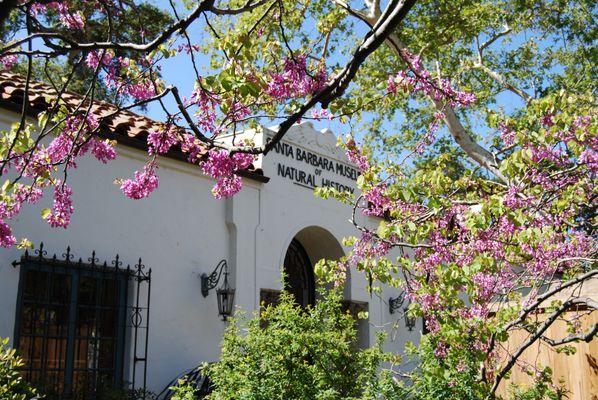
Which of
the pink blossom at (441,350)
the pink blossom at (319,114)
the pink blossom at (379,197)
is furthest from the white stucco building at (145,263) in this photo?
the pink blossom at (319,114)

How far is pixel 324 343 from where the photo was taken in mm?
5234

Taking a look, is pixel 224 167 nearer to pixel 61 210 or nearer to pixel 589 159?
pixel 61 210

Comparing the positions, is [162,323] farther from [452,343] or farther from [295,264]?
[452,343]

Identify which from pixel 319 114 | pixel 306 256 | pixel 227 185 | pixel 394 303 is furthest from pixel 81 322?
pixel 394 303

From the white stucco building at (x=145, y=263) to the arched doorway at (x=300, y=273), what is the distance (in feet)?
2.82

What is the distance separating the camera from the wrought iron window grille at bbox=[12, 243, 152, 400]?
6598 mm

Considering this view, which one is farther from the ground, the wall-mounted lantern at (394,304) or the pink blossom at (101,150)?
the pink blossom at (101,150)

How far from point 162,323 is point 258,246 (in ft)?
6.28

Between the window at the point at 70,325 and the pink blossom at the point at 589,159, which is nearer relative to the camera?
the pink blossom at the point at 589,159

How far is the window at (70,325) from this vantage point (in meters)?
6.57

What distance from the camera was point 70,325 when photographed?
6871 mm

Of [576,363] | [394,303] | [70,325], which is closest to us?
A: [576,363]

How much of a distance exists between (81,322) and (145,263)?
100 centimetres

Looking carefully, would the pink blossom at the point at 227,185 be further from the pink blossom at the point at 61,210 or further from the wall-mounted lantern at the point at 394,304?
the wall-mounted lantern at the point at 394,304
